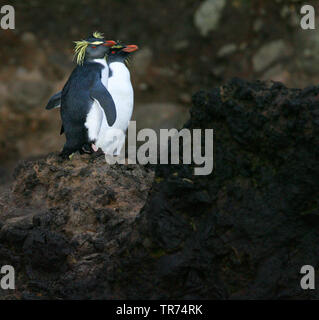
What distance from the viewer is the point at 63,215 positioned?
221 centimetres

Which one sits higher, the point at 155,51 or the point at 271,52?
the point at 155,51

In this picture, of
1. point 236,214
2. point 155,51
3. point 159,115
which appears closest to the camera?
point 236,214

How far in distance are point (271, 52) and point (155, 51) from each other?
122 cm

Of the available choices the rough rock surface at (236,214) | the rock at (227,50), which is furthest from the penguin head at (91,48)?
the rock at (227,50)

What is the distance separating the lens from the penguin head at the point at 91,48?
2918 millimetres

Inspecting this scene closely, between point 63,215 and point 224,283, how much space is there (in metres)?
0.79

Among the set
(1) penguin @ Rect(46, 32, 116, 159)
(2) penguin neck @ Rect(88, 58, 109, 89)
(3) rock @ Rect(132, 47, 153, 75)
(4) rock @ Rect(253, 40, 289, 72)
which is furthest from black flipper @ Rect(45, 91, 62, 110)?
(4) rock @ Rect(253, 40, 289, 72)

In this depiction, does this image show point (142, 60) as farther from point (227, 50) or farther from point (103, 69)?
point (103, 69)

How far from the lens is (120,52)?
3.36 metres

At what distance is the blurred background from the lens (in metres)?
5.73

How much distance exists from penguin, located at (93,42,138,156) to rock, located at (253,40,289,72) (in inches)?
106

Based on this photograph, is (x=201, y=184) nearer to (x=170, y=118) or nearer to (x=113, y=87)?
(x=113, y=87)

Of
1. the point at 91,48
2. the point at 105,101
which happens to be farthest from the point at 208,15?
the point at 105,101
